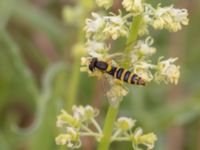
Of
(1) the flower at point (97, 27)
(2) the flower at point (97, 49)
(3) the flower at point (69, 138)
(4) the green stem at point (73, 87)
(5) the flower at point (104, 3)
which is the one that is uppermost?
(4) the green stem at point (73, 87)

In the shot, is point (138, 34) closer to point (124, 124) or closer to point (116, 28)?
point (116, 28)

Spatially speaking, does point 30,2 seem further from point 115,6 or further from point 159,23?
point 159,23

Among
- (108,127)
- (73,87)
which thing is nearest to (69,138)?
(108,127)

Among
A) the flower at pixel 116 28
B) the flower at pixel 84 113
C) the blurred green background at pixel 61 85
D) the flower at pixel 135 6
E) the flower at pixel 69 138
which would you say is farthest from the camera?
the blurred green background at pixel 61 85

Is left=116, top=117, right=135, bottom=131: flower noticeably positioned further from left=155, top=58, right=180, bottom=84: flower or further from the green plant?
left=155, top=58, right=180, bottom=84: flower

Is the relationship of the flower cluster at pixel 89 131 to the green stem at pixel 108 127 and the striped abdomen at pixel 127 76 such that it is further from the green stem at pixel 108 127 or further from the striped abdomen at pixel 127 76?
the striped abdomen at pixel 127 76

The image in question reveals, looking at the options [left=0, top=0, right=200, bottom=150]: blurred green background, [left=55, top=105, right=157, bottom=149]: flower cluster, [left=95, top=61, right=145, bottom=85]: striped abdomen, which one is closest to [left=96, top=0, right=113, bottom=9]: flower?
[left=95, top=61, right=145, bottom=85]: striped abdomen

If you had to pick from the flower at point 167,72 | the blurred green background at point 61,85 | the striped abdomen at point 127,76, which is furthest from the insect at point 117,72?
the blurred green background at point 61,85

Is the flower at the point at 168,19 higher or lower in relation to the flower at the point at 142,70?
higher
